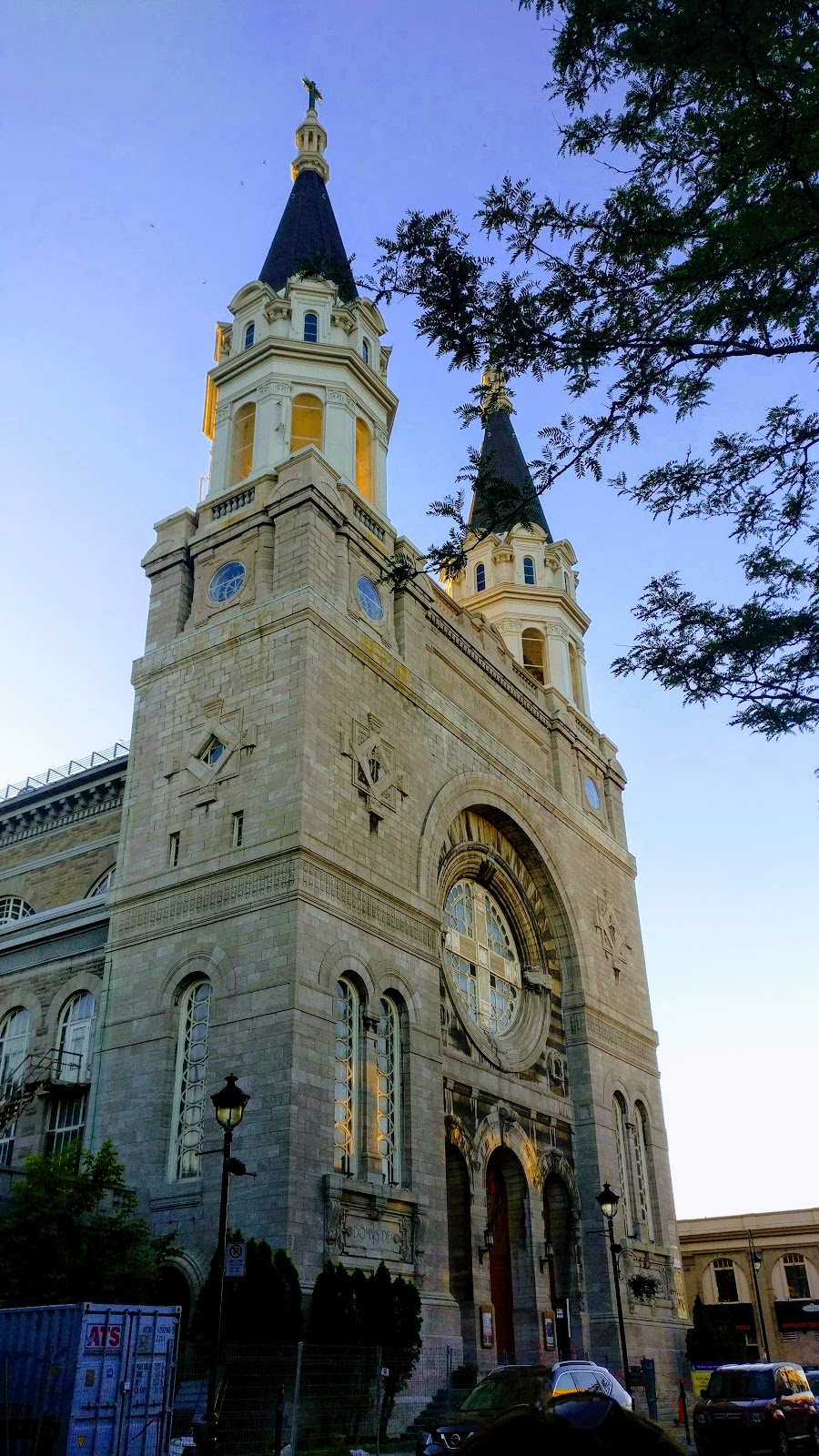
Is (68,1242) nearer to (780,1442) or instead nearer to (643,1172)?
(780,1442)

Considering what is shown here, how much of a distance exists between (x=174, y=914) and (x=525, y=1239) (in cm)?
1358

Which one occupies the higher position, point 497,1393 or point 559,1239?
point 559,1239

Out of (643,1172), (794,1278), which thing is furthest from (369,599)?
(794,1278)

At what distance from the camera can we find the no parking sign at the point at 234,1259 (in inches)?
675

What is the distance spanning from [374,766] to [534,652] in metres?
20.0

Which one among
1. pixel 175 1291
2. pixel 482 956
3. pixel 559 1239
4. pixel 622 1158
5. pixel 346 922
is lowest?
pixel 175 1291

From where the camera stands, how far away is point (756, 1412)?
19953mm

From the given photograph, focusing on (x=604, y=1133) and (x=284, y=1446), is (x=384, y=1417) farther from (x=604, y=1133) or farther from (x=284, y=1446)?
(x=604, y=1133)

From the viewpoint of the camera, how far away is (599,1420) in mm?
2305

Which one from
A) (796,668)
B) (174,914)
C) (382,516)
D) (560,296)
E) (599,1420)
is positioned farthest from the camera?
(382,516)

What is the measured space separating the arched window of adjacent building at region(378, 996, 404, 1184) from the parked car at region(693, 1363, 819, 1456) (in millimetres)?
8045

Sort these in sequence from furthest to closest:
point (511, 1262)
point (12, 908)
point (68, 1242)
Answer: point (12, 908), point (511, 1262), point (68, 1242)

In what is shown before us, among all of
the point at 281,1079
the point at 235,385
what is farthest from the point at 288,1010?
the point at 235,385

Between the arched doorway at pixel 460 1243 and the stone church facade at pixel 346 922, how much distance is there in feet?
0.25
